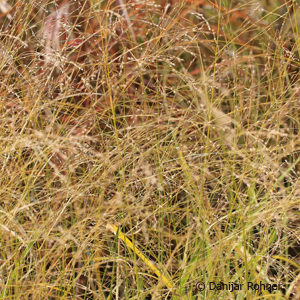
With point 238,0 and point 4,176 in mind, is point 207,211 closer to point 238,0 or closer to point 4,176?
point 4,176

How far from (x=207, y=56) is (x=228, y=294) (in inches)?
51.3

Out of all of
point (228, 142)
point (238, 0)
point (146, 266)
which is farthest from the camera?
point (238, 0)

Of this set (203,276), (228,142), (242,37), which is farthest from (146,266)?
(242,37)

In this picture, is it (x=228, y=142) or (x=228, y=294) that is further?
(x=228, y=142)

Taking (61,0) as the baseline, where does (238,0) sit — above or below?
below

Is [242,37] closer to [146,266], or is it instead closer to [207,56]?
[207,56]

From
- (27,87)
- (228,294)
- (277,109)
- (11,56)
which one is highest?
(11,56)

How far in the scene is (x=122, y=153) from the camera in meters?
1.56

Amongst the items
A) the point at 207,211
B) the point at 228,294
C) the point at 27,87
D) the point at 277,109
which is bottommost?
the point at 228,294

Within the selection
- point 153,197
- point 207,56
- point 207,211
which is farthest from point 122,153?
point 207,56

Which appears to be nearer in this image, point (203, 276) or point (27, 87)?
point (203, 276)

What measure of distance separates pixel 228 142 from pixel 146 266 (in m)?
0.44

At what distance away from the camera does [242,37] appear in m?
2.35

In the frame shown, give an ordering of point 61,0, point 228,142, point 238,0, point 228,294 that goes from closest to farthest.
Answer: point 228,294, point 228,142, point 61,0, point 238,0
